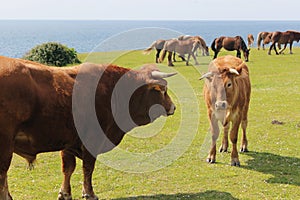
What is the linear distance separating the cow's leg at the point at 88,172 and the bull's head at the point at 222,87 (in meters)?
3.01

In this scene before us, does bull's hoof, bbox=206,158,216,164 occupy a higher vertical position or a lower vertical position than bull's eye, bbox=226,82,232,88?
lower

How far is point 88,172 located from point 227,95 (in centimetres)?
350

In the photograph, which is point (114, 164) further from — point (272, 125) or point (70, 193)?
point (272, 125)

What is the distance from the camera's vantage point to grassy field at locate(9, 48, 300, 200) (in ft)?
25.6

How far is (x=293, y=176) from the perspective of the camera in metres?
8.62

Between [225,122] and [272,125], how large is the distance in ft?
14.2

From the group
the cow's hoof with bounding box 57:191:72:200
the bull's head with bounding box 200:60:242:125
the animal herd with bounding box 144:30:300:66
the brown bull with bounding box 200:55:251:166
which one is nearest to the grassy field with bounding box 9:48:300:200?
the cow's hoof with bounding box 57:191:72:200

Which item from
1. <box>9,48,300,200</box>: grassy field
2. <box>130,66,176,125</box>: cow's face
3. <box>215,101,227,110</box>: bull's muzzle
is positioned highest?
<box>130,66,176,125</box>: cow's face

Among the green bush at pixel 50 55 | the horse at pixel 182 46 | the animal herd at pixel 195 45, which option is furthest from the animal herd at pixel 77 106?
the horse at pixel 182 46

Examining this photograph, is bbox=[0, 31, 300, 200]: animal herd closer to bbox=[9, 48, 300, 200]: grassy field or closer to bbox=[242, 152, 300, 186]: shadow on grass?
bbox=[9, 48, 300, 200]: grassy field

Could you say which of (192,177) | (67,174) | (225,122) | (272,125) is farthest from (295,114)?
(67,174)

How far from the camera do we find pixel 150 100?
25.3ft

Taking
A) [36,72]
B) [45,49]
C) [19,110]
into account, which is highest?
[36,72]

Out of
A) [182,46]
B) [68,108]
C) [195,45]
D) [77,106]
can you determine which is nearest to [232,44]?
[195,45]
